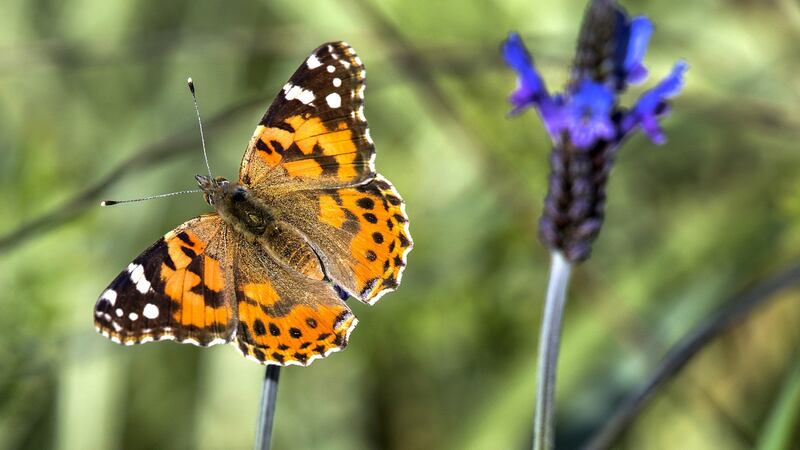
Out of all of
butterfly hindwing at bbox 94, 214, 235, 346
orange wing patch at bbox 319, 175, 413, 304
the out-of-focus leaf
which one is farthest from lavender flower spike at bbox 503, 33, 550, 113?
the out-of-focus leaf

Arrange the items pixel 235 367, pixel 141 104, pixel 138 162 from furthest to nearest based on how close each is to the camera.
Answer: pixel 141 104
pixel 235 367
pixel 138 162

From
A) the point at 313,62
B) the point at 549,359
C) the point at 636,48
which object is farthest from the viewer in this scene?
the point at 313,62

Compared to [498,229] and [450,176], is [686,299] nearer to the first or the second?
[498,229]

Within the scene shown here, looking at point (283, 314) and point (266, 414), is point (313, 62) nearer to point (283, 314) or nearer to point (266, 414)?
point (283, 314)

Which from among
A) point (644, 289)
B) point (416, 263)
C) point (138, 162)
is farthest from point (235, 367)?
point (644, 289)

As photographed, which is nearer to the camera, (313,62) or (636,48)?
(636,48)

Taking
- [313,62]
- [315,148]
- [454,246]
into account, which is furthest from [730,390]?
[313,62]
